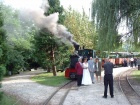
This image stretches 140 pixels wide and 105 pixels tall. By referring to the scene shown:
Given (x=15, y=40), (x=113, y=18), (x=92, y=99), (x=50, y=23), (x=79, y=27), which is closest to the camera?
(x=92, y=99)

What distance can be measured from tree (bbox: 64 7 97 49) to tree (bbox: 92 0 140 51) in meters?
18.8

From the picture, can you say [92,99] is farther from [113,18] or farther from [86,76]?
[113,18]

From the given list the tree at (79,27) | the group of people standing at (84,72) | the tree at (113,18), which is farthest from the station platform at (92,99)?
the tree at (79,27)

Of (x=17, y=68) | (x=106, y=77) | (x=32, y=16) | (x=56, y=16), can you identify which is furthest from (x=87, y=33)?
(x=106, y=77)

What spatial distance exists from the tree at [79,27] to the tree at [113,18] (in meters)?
18.8

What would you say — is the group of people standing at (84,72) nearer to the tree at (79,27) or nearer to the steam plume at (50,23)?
the steam plume at (50,23)

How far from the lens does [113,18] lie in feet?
62.3

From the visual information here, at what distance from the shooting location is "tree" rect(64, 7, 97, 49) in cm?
4022

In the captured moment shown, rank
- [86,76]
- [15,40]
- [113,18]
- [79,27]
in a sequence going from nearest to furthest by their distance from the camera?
[86,76] < [113,18] < [15,40] < [79,27]

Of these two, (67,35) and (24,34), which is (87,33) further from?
(67,35)

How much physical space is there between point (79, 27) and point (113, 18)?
76.7 feet

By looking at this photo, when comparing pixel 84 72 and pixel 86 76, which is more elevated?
pixel 84 72

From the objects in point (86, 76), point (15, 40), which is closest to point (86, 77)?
point (86, 76)

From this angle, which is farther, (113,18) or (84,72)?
(113,18)
